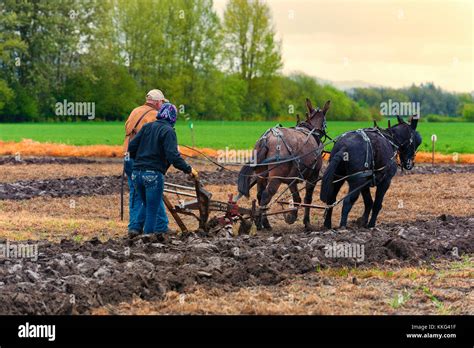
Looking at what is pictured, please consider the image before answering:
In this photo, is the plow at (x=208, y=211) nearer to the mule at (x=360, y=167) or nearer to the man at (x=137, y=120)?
the man at (x=137, y=120)

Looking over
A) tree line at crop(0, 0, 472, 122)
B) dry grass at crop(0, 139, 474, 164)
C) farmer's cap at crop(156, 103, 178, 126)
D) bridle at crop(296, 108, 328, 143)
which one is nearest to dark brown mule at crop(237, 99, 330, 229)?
bridle at crop(296, 108, 328, 143)

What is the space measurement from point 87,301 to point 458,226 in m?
8.27

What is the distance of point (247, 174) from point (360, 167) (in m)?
1.91

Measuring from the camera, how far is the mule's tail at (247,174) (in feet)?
50.8

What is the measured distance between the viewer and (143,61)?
7019 cm

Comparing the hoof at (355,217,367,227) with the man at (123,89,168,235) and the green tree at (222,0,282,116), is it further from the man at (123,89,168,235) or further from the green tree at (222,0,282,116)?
the green tree at (222,0,282,116)

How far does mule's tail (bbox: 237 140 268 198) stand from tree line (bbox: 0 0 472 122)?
46078 millimetres

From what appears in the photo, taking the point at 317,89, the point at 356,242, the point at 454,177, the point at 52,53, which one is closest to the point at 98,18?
the point at 52,53

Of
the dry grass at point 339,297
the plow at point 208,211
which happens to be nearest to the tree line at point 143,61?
the plow at point 208,211

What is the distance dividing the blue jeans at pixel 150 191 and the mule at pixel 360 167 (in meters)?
3.20

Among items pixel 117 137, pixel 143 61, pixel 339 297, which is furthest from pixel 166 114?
pixel 143 61

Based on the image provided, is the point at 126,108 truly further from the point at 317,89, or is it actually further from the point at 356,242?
the point at 356,242

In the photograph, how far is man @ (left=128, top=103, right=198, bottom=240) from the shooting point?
1277 centimetres

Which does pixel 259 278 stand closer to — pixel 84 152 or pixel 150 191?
pixel 150 191
